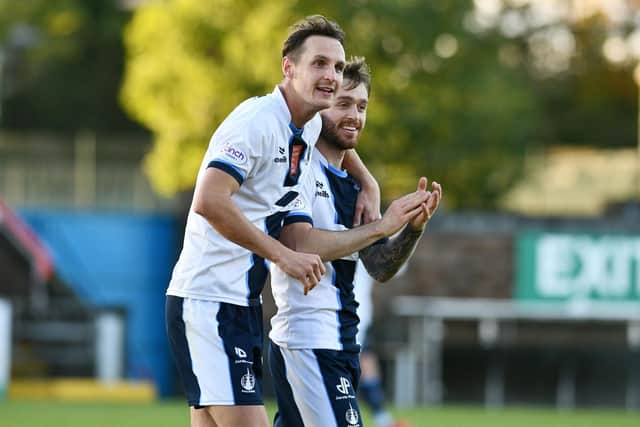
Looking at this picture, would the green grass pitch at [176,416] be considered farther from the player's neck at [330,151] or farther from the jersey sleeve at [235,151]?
the jersey sleeve at [235,151]

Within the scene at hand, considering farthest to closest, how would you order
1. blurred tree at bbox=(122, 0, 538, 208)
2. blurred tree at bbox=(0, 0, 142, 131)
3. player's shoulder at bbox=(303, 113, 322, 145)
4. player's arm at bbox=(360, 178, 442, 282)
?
blurred tree at bbox=(0, 0, 142, 131) < blurred tree at bbox=(122, 0, 538, 208) < player's arm at bbox=(360, 178, 442, 282) < player's shoulder at bbox=(303, 113, 322, 145)

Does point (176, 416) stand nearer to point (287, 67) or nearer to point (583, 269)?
point (583, 269)

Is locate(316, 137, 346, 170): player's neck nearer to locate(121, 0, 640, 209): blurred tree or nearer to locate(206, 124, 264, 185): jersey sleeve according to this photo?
locate(206, 124, 264, 185): jersey sleeve

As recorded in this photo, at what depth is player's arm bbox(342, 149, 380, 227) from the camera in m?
8.02

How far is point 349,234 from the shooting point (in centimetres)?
757

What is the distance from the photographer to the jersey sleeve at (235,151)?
276 inches

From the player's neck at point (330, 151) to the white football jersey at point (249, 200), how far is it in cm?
54

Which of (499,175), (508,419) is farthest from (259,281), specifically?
(499,175)

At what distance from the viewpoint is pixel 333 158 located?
8.01m

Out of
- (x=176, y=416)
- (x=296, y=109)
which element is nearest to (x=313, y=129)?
(x=296, y=109)

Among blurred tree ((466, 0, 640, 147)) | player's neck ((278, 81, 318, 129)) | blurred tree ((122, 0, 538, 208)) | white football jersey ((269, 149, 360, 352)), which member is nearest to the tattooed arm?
white football jersey ((269, 149, 360, 352))

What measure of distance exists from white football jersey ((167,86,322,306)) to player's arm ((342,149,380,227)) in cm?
69

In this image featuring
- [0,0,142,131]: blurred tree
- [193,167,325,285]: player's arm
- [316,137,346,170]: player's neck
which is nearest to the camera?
[193,167,325,285]: player's arm

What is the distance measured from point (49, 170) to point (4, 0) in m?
8.83
